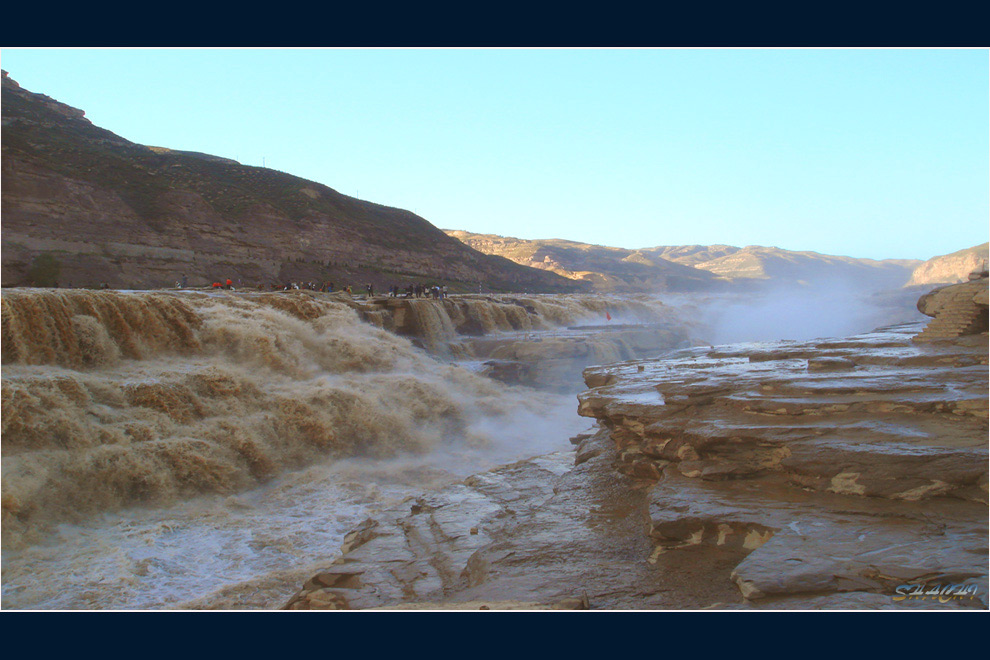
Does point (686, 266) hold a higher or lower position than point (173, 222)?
higher

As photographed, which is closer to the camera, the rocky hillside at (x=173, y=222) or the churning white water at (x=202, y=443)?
the churning white water at (x=202, y=443)

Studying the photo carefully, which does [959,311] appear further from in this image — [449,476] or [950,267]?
[950,267]

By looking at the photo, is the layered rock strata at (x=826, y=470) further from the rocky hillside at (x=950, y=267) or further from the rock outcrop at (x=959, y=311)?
the rocky hillside at (x=950, y=267)

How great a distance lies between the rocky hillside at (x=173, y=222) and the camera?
25359mm

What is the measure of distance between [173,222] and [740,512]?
34259 millimetres

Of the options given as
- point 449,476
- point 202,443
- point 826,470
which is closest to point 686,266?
point 449,476

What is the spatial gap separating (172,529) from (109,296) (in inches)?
219

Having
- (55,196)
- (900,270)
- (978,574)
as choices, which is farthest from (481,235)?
(978,574)

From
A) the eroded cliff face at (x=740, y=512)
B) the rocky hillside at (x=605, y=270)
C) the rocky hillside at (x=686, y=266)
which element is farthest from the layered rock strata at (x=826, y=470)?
the rocky hillside at (x=686, y=266)

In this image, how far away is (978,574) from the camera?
2576 mm

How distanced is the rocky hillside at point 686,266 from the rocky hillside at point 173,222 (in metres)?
28.2

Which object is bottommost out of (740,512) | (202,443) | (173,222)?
(202,443)

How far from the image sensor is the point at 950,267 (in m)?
51.6

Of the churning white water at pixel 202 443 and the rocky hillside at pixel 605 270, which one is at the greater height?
the rocky hillside at pixel 605 270
